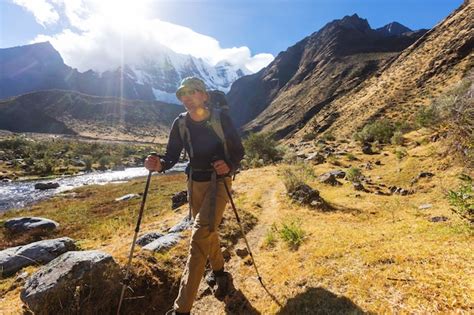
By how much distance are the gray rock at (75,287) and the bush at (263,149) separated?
107 feet

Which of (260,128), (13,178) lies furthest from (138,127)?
(13,178)

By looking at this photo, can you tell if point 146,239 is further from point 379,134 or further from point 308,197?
point 379,134

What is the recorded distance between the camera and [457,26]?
71.2 m

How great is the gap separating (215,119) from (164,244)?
14.4ft

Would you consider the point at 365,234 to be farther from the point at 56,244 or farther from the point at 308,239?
the point at 56,244

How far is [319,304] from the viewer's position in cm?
477

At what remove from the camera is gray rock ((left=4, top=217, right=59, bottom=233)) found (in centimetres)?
1567

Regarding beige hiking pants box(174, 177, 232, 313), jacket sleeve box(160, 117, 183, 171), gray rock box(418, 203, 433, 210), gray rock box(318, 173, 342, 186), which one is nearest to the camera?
beige hiking pants box(174, 177, 232, 313)

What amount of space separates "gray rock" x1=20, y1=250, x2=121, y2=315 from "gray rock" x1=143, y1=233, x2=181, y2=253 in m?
1.98

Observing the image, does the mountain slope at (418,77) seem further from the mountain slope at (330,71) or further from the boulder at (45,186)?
the boulder at (45,186)

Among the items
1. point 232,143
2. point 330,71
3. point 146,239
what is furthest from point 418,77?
point 330,71

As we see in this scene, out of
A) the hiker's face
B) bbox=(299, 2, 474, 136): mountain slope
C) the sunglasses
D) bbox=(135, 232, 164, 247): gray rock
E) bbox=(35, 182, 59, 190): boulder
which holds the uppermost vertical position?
bbox=(299, 2, 474, 136): mountain slope

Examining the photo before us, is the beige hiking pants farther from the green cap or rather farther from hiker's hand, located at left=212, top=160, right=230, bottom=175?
the green cap

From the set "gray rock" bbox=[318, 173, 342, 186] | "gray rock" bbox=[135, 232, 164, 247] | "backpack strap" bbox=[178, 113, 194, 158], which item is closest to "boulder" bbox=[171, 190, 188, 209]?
"gray rock" bbox=[318, 173, 342, 186]
